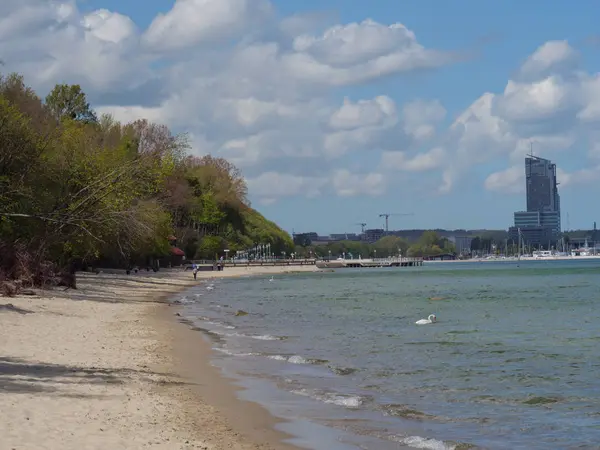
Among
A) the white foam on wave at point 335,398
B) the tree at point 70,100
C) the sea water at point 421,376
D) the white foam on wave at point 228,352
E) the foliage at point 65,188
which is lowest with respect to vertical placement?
the sea water at point 421,376

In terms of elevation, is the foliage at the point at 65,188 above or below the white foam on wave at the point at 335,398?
above

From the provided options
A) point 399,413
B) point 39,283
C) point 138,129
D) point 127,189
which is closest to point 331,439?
point 399,413

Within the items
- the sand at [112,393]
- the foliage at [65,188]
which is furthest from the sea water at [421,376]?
the foliage at [65,188]

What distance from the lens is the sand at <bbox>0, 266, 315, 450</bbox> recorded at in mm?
11320

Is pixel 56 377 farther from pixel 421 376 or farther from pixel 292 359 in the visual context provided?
pixel 421 376

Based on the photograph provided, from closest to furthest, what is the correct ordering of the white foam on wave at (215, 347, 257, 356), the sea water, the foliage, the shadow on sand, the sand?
the sand < the sea water < the shadow on sand < the white foam on wave at (215, 347, 257, 356) < the foliage

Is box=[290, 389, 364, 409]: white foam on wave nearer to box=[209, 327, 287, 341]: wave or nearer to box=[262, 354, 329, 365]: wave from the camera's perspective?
box=[262, 354, 329, 365]: wave

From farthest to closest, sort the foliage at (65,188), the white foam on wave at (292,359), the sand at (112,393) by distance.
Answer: the foliage at (65,188)
the white foam on wave at (292,359)
the sand at (112,393)

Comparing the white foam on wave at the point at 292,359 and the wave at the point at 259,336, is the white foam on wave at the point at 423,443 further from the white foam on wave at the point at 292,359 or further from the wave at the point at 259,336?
the wave at the point at 259,336

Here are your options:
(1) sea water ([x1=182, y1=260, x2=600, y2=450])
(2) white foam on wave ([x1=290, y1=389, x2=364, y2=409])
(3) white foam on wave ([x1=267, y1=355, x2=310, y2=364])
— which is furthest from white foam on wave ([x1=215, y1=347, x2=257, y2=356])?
(2) white foam on wave ([x1=290, y1=389, x2=364, y2=409])

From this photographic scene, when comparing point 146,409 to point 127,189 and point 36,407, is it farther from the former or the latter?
point 127,189

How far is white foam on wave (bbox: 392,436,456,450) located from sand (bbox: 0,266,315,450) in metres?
1.88

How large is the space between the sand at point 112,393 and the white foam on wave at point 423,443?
1.88m

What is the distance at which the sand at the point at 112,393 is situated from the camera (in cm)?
1132
